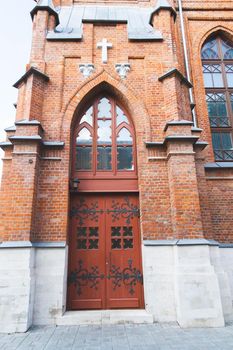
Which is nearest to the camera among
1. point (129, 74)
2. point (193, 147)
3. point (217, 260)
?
point (217, 260)

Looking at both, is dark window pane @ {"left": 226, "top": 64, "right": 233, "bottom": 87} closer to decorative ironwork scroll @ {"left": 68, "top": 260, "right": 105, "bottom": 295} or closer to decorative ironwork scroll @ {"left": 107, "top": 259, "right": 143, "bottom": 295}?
decorative ironwork scroll @ {"left": 107, "top": 259, "right": 143, "bottom": 295}

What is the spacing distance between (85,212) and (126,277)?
6.20 ft

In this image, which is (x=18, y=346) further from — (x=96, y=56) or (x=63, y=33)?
(x=63, y=33)

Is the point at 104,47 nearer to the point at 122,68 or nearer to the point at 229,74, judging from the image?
the point at 122,68

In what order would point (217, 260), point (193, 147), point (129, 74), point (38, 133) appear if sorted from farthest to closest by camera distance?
point (129, 74)
point (193, 147)
point (38, 133)
point (217, 260)

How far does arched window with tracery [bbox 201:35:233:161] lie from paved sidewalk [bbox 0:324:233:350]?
17.2 feet

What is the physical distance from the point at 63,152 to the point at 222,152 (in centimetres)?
523

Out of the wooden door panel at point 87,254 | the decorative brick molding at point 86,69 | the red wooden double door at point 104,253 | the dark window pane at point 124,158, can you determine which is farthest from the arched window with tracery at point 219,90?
the wooden door panel at point 87,254

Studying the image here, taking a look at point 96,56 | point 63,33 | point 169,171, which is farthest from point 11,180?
point 63,33

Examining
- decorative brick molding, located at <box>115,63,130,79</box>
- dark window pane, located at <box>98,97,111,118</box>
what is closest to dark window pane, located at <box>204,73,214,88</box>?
decorative brick molding, located at <box>115,63,130,79</box>

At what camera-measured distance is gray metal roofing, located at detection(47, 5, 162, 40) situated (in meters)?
7.43

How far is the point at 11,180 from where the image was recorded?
5719mm

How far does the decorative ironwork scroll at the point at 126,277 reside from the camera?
5.85m

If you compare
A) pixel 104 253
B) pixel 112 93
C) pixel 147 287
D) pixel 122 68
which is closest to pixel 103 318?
pixel 147 287
